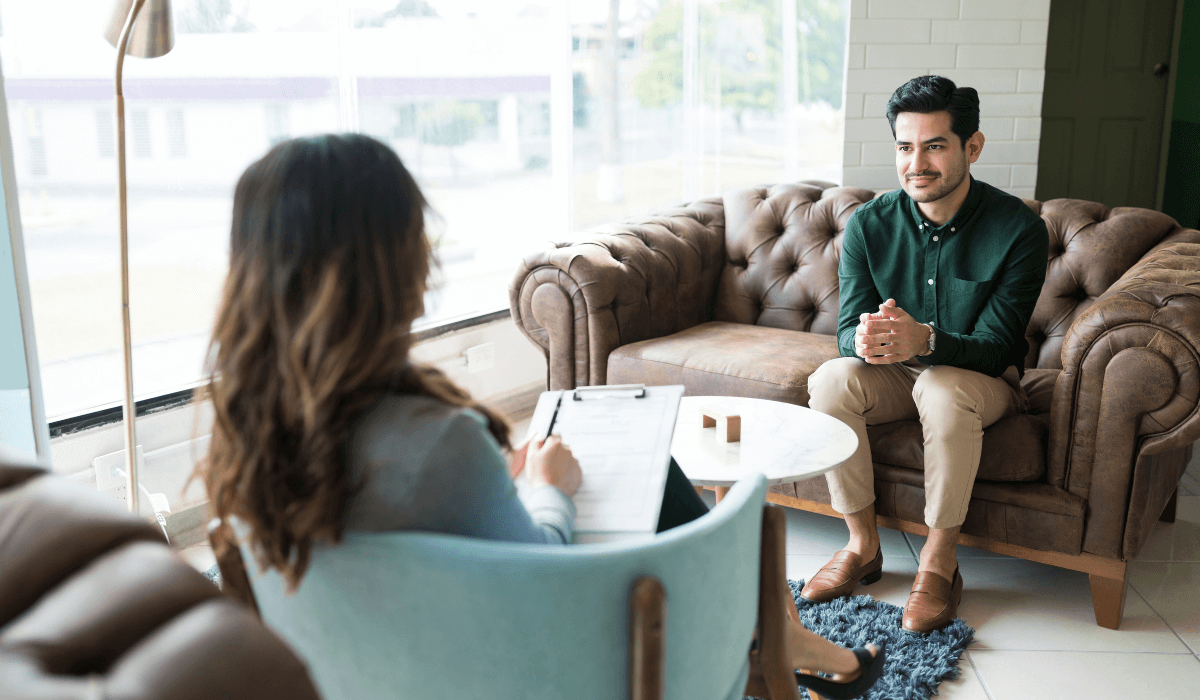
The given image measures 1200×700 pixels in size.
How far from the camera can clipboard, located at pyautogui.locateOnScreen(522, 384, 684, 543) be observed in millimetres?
1118

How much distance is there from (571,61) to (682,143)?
2.75 feet

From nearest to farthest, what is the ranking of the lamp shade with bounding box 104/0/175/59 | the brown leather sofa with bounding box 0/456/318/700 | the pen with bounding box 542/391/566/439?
1. the brown leather sofa with bounding box 0/456/318/700
2. the pen with bounding box 542/391/566/439
3. the lamp shade with bounding box 104/0/175/59

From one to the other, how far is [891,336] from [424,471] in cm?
140

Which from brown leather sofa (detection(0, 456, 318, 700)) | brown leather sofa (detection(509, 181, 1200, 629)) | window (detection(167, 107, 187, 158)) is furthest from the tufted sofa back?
brown leather sofa (detection(0, 456, 318, 700))

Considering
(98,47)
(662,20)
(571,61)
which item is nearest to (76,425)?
(98,47)

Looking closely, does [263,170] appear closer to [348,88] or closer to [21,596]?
[21,596]

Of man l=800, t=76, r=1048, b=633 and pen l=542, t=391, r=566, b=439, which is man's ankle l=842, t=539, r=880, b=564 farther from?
pen l=542, t=391, r=566, b=439

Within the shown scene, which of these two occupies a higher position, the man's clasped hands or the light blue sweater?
the light blue sweater

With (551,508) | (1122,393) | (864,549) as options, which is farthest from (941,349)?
(551,508)

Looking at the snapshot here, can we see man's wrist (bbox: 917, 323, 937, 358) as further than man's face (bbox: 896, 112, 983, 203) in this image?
No

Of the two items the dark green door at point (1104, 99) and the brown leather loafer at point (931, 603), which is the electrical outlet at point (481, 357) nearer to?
the brown leather loafer at point (931, 603)

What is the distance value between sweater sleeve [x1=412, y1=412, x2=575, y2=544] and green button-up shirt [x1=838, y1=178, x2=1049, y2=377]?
1.38 metres

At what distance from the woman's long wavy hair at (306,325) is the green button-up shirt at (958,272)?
4.83 feet

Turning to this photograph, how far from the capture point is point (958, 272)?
216cm
